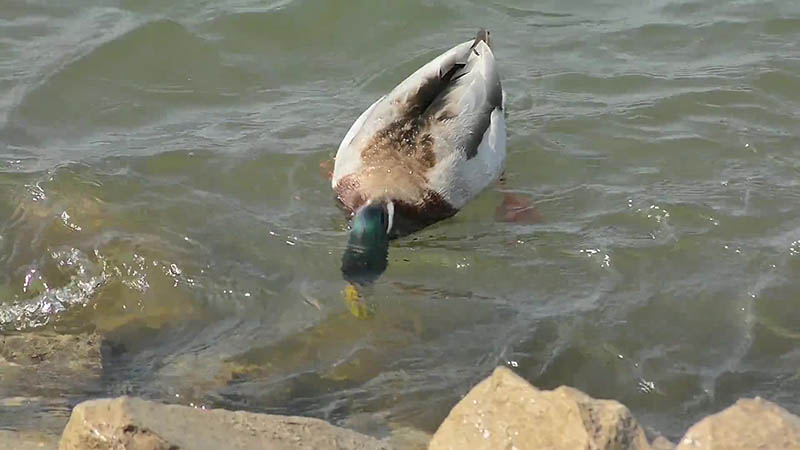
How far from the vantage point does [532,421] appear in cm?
342

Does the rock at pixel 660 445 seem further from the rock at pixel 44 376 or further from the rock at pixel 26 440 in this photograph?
the rock at pixel 44 376

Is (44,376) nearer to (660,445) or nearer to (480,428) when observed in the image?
(480,428)

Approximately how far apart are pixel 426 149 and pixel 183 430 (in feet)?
12.1

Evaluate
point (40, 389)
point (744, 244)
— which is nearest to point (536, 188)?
point (744, 244)

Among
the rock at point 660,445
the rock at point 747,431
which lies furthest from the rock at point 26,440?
the rock at point 747,431

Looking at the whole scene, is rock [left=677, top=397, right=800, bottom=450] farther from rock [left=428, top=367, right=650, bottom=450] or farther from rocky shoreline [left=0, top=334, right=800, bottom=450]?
rock [left=428, top=367, right=650, bottom=450]

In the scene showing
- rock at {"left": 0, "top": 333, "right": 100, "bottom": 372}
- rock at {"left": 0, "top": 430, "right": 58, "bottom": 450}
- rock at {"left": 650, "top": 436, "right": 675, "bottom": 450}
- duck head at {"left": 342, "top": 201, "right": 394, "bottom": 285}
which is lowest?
rock at {"left": 0, "top": 333, "right": 100, "bottom": 372}

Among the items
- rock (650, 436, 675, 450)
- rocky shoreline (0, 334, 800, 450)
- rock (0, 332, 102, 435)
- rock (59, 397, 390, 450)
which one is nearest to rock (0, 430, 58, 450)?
rocky shoreline (0, 334, 800, 450)

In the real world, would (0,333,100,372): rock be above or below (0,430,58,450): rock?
below

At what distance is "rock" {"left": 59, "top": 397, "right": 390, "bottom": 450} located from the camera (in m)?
3.07

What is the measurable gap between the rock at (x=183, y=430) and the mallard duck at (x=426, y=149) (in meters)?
2.70

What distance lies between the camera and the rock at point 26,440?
3.75 m

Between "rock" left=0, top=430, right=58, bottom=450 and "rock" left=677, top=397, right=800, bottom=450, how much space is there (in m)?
2.13

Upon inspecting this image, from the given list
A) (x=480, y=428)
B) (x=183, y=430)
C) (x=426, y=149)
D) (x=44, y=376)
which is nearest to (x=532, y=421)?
(x=480, y=428)
